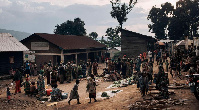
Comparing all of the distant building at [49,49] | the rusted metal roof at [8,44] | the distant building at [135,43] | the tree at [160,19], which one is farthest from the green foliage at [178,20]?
the rusted metal roof at [8,44]

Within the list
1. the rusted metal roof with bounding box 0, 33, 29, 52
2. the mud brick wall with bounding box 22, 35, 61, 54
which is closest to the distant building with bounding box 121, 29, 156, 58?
the mud brick wall with bounding box 22, 35, 61, 54

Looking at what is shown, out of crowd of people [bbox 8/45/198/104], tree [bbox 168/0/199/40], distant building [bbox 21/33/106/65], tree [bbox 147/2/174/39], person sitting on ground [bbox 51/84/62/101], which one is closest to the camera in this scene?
crowd of people [bbox 8/45/198/104]

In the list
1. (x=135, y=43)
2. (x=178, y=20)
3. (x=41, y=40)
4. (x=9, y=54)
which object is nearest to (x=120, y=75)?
(x=9, y=54)

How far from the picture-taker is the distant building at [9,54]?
20.7 metres

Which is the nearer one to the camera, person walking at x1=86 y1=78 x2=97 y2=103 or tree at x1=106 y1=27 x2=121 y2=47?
person walking at x1=86 y1=78 x2=97 y2=103

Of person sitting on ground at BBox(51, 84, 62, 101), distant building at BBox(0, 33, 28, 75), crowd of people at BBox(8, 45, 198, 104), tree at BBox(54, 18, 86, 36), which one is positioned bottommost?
person sitting on ground at BBox(51, 84, 62, 101)

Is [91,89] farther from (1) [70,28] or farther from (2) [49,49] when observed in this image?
(1) [70,28]

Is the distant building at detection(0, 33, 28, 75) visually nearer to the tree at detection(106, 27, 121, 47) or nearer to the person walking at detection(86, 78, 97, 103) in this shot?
the person walking at detection(86, 78, 97, 103)

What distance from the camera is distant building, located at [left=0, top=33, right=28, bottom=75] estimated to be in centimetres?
2070

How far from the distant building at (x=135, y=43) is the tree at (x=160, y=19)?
2831cm

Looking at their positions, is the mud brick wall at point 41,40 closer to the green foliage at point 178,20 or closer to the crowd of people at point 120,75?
the crowd of people at point 120,75

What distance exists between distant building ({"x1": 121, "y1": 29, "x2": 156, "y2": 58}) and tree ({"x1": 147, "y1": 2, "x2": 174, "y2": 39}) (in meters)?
28.3

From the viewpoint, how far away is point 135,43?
29.5 m

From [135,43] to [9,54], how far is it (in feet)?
55.9
